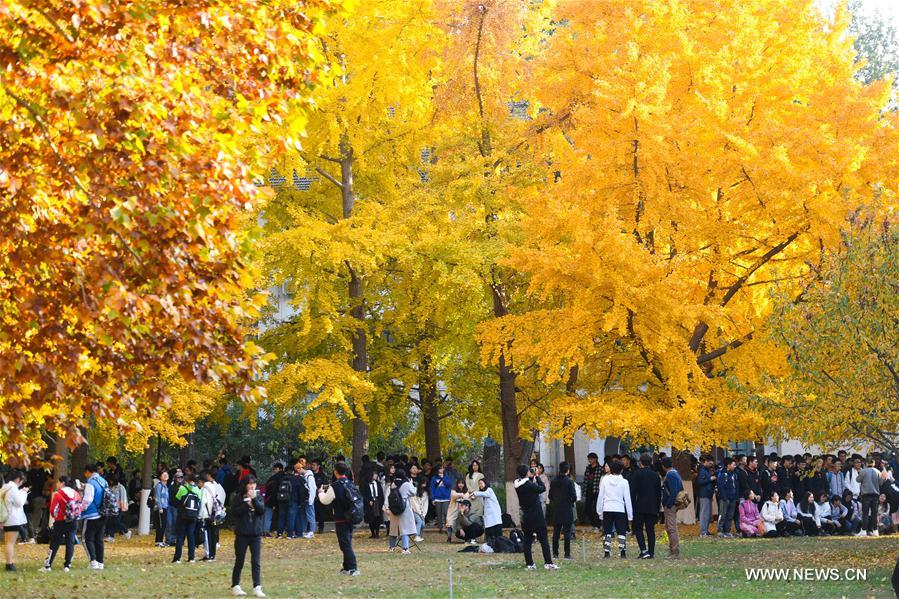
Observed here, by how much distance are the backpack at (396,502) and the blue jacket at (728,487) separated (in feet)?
→ 23.3

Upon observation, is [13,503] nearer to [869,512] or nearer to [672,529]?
[672,529]

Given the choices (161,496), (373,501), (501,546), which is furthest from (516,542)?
(161,496)

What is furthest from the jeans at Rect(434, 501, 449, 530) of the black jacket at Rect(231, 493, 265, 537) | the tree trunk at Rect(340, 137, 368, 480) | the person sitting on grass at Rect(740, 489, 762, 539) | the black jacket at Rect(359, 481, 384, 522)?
the black jacket at Rect(231, 493, 265, 537)

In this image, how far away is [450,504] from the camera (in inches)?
965

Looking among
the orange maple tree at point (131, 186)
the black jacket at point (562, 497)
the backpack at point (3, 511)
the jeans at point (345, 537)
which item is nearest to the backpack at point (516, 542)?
the black jacket at point (562, 497)

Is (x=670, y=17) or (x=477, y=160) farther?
(x=477, y=160)

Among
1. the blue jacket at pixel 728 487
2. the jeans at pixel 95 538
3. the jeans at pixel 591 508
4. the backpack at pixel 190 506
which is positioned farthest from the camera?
the jeans at pixel 591 508

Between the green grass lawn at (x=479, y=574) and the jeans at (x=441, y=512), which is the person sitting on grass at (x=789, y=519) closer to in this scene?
the green grass lawn at (x=479, y=574)

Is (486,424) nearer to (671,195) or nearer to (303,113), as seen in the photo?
(671,195)

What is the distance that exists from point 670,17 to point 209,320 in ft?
51.5

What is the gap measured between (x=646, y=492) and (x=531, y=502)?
9.39 feet

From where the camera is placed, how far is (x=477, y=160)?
26.4 meters

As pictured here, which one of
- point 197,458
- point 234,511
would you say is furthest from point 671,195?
point 197,458

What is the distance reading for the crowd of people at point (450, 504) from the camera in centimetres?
1912
